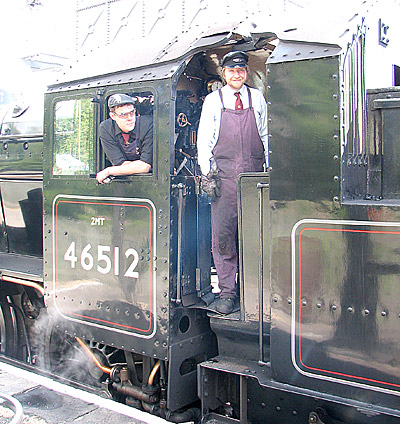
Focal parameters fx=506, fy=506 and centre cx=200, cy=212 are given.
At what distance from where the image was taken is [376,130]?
305 cm

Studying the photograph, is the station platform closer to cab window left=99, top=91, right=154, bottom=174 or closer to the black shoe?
the black shoe

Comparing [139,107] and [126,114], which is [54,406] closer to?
[126,114]

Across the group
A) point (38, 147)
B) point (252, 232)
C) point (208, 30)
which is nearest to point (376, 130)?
point (252, 232)

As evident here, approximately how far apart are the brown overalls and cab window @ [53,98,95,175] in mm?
1063

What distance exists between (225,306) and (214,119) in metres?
1.30

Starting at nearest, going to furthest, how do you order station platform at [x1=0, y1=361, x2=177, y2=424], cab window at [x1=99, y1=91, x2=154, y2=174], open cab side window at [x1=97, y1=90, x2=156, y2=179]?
1. station platform at [x1=0, y1=361, x2=177, y2=424]
2. cab window at [x1=99, y1=91, x2=154, y2=174]
3. open cab side window at [x1=97, y1=90, x2=156, y2=179]

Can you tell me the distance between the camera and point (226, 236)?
352 centimetres

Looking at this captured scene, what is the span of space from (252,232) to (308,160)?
68cm

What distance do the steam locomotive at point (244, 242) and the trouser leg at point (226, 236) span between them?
175mm

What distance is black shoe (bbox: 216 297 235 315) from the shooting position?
3.47m

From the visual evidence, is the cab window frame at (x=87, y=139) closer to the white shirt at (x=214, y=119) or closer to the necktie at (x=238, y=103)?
the white shirt at (x=214, y=119)

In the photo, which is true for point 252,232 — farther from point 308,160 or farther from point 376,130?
point 376,130

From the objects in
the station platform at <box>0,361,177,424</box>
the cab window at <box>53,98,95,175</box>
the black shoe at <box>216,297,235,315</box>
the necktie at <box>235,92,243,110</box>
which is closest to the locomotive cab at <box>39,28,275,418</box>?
the cab window at <box>53,98,95,175</box>

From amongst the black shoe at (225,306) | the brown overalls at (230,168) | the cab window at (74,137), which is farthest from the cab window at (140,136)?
the black shoe at (225,306)
